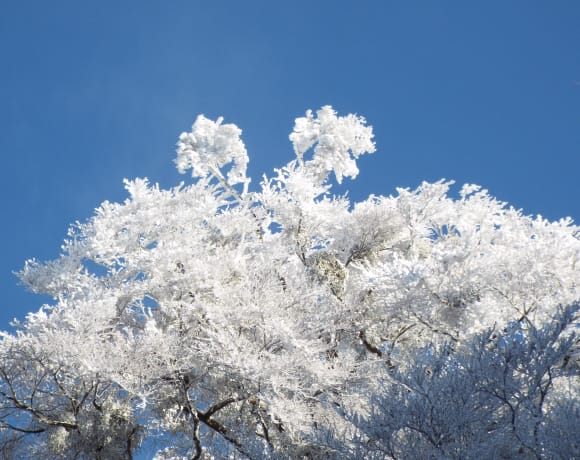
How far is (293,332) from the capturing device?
1148 cm

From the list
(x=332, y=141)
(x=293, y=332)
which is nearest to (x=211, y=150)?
(x=332, y=141)

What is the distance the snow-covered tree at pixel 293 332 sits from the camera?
7473mm

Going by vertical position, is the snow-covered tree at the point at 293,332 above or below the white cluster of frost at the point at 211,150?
below

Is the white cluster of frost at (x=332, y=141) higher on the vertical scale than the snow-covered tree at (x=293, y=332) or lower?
higher

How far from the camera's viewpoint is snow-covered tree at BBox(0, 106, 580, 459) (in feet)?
24.5

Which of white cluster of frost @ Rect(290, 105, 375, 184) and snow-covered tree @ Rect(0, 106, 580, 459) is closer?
snow-covered tree @ Rect(0, 106, 580, 459)

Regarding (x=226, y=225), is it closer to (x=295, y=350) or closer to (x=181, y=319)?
(x=181, y=319)

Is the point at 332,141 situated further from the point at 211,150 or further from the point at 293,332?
the point at 293,332

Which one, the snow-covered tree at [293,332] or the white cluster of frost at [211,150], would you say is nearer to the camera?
the snow-covered tree at [293,332]

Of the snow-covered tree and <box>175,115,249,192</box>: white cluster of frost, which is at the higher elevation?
<box>175,115,249,192</box>: white cluster of frost

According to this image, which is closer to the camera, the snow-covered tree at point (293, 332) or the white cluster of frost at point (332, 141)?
the snow-covered tree at point (293, 332)

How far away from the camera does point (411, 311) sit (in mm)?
12195

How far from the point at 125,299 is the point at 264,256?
11.6 feet

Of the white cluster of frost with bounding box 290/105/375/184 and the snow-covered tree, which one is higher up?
the white cluster of frost with bounding box 290/105/375/184
